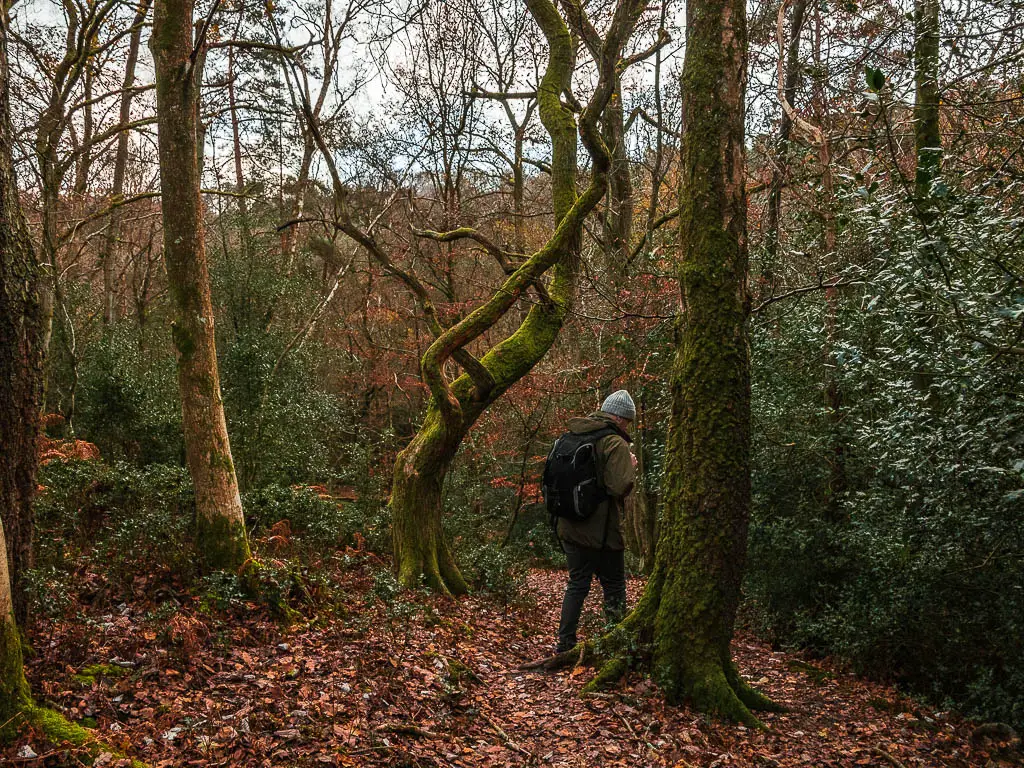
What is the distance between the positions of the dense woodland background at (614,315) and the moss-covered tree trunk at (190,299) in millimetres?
597

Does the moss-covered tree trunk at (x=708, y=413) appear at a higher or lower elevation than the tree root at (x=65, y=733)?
higher

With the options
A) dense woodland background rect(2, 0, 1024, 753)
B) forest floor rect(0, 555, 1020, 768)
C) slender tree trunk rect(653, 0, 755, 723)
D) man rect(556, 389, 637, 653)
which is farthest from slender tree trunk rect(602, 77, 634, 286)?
forest floor rect(0, 555, 1020, 768)

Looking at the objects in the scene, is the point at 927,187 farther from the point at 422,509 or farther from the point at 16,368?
the point at 422,509

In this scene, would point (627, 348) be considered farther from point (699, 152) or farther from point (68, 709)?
point (68, 709)

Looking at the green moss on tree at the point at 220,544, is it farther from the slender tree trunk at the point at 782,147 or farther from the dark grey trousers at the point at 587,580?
the slender tree trunk at the point at 782,147

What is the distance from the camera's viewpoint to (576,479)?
6.77m

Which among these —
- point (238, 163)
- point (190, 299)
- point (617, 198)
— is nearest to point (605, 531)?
point (190, 299)

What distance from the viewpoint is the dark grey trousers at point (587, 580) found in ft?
22.6

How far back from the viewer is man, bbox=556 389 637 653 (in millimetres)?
6645

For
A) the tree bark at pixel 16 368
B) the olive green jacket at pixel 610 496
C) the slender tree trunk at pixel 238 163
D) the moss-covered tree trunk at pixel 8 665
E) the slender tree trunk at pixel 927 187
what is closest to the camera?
the moss-covered tree trunk at pixel 8 665

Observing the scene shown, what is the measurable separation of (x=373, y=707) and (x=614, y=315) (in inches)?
347


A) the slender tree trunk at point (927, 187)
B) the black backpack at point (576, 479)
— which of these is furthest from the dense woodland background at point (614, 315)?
the black backpack at point (576, 479)

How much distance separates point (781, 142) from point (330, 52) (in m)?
12.4

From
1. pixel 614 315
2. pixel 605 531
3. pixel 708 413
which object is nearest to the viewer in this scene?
pixel 708 413
